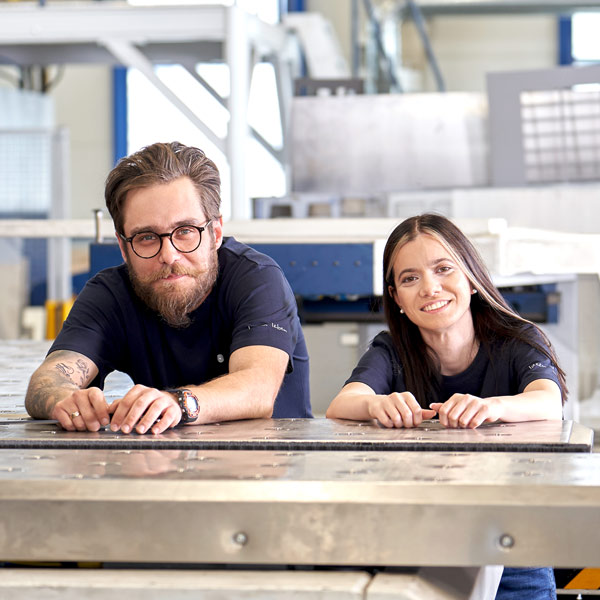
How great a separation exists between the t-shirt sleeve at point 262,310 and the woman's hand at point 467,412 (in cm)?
35

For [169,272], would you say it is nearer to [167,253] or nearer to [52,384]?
Result: [167,253]

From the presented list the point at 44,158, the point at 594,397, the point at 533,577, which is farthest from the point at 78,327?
the point at 44,158

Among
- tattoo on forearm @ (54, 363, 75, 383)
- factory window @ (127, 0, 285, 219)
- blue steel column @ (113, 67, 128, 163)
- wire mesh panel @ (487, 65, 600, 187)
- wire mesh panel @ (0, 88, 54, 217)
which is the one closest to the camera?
tattoo on forearm @ (54, 363, 75, 383)

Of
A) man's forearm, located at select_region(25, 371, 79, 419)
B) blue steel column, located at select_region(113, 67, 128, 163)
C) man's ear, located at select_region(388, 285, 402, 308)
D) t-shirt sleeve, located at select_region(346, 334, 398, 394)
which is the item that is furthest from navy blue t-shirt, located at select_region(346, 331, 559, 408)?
blue steel column, located at select_region(113, 67, 128, 163)

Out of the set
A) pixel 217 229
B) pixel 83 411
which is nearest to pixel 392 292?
pixel 217 229

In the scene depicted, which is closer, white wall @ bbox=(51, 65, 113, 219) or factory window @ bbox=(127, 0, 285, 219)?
factory window @ bbox=(127, 0, 285, 219)

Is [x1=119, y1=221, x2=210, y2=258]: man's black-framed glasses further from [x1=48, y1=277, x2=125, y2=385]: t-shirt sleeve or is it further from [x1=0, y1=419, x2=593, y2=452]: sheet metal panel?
[x1=0, y1=419, x2=593, y2=452]: sheet metal panel

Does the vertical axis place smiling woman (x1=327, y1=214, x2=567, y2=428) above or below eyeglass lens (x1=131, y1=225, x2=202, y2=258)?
below

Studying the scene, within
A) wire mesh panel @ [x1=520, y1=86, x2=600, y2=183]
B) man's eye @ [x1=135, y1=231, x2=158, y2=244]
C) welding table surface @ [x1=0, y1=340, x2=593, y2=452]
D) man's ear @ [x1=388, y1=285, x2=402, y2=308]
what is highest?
wire mesh panel @ [x1=520, y1=86, x2=600, y2=183]

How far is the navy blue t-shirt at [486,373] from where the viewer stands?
150cm

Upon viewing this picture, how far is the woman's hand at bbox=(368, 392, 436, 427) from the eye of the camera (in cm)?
122

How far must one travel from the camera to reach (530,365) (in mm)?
1486

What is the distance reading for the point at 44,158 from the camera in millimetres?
5668

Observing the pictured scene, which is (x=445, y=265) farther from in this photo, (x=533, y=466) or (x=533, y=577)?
(x=533, y=466)
